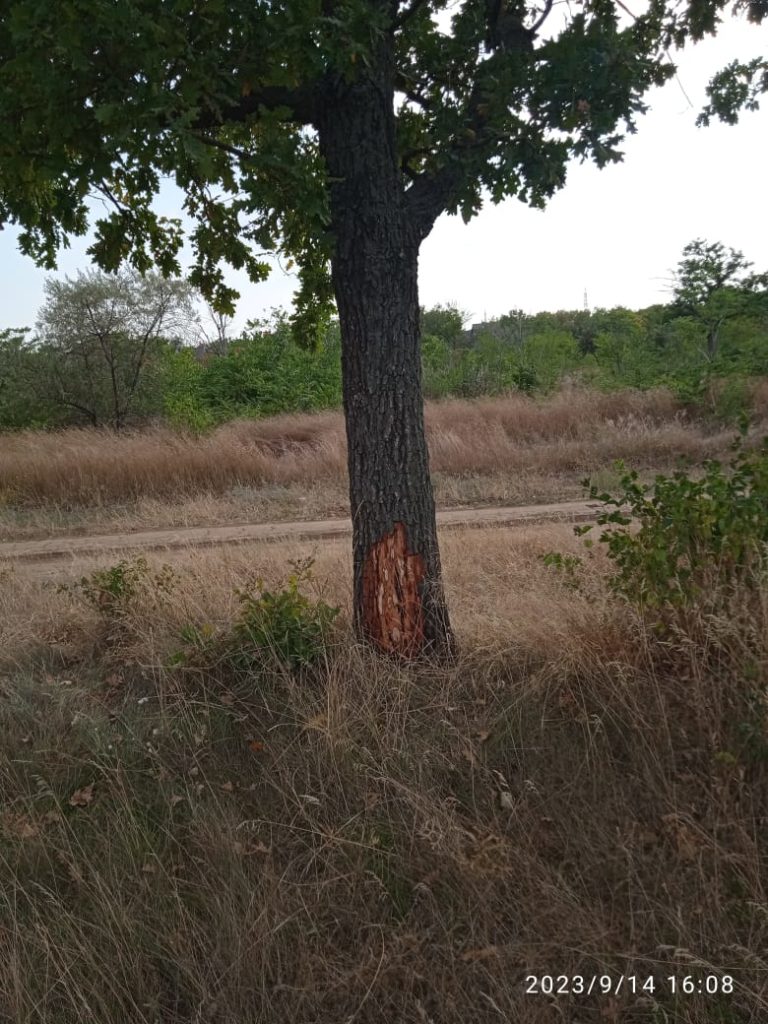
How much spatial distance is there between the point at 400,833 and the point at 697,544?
72.5 inches

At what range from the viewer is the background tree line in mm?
17609

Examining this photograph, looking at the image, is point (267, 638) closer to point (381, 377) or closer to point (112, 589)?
point (381, 377)

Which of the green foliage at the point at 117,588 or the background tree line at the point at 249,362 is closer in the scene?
the green foliage at the point at 117,588

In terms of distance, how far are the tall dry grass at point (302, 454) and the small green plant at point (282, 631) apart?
7002 millimetres

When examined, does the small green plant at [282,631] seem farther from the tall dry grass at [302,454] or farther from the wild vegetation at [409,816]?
the tall dry grass at [302,454]

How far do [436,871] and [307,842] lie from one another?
0.57 meters

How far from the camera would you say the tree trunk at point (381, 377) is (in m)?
3.37

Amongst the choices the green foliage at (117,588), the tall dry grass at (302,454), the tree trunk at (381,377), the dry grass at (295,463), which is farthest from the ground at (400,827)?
the tall dry grass at (302,454)

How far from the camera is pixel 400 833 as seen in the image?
251 centimetres

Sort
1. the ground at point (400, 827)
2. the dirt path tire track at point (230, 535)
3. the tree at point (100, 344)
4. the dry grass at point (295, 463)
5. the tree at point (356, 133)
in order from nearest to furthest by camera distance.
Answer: the ground at point (400, 827) < the tree at point (356, 133) < the dirt path tire track at point (230, 535) < the dry grass at point (295, 463) < the tree at point (100, 344)

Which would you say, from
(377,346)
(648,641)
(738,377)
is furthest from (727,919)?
(738,377)

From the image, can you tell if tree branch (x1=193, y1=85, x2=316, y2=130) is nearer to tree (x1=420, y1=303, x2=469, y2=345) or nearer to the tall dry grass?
the tall dry grass

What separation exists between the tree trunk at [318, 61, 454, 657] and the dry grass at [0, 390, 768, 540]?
6.58 meters

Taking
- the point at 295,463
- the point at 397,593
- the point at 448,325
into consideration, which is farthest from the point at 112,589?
the point at 448,325
